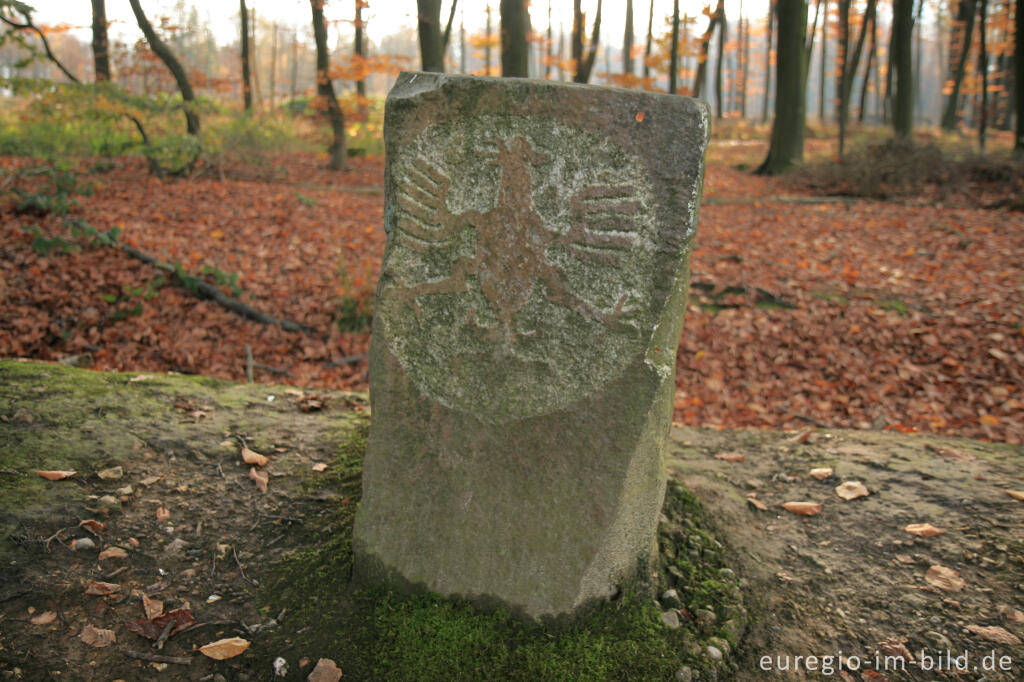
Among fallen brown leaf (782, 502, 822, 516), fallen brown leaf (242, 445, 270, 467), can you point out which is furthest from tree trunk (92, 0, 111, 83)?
fallen brown leaf (782, 502, 822, 516)

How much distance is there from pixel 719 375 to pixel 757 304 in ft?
3.96

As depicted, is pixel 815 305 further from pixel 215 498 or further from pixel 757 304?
pixel 215 498

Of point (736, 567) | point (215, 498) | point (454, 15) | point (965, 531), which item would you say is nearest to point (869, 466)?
point (965, 531)

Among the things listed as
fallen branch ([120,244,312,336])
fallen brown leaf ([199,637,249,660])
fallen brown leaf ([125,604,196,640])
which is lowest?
fallen brown leaf ([199,637,249,660])

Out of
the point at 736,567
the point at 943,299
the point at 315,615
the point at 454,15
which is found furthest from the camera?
the point at 454,15

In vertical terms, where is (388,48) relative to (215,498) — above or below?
above

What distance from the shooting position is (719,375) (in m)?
5.34

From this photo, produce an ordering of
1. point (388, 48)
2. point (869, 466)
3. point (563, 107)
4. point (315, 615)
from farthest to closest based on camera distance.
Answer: point (388, 48) → point (869, 466) → point (315, 615) → point (563, 107)

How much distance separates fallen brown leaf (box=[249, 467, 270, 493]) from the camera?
2.94 m

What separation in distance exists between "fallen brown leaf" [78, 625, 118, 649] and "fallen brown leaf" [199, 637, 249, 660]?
268 millimetres

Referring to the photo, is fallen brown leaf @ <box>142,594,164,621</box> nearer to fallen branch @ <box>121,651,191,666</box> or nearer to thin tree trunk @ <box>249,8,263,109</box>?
fallen branch @ <box>121,651,191,666</box>

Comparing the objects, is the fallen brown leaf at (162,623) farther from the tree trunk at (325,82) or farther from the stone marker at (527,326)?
the tree trunk at (325,82)

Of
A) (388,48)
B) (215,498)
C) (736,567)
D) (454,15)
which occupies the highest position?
(388,48)

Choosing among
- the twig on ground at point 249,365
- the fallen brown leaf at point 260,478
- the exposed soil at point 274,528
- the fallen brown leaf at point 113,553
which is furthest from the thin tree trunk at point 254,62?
the fallen brown leaf at point 113,553
